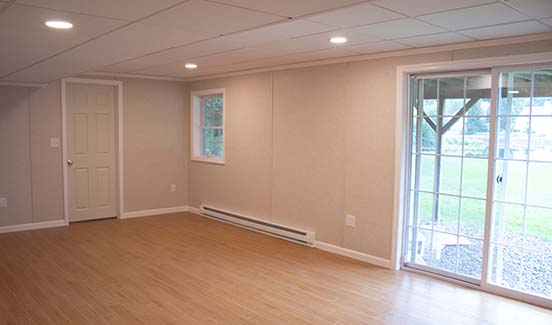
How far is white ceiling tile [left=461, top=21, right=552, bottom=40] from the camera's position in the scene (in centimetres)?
313

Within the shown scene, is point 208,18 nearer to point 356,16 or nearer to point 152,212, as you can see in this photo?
point 356,16

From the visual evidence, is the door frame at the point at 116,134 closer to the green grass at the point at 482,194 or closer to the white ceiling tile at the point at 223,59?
the white ceiling tile at the point at 223,59

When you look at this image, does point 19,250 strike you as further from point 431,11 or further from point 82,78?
point 431,11

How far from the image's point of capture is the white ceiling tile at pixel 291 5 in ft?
7.70

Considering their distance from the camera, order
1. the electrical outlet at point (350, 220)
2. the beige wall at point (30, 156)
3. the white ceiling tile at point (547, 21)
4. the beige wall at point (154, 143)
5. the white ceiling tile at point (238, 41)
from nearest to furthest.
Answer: the white ceiling tile at point (547, 21) → the white ceiling tile at point (238, 41) → the electrical outlet at point (350, 220) → the beige wall at point (30, 156) → the beige wall at point (154, 143)

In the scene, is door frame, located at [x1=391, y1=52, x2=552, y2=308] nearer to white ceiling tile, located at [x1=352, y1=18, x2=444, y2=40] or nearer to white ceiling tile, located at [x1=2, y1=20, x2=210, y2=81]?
white ceiling tile, located at [x1=352, y1=18, x2=444, y2=40]

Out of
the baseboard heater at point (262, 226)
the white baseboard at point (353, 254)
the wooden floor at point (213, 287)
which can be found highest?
the baseboard heater at point (262, 226)

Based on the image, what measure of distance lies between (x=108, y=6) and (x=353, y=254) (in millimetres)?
3514

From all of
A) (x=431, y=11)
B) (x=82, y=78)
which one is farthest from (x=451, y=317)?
(x=82, y=78)

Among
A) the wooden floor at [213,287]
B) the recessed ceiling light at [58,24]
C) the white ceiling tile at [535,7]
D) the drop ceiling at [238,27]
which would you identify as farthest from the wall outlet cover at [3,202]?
the white ceiling tile at [535,7]

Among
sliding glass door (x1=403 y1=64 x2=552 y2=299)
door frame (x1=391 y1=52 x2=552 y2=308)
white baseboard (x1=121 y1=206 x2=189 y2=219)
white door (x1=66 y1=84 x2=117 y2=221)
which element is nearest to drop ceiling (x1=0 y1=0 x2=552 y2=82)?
door frame (x1=391 y1=52 x2=552 y2=308)

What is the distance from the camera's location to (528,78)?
3.63 meters

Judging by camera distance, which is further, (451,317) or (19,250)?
(19,250)

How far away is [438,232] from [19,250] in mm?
4595
